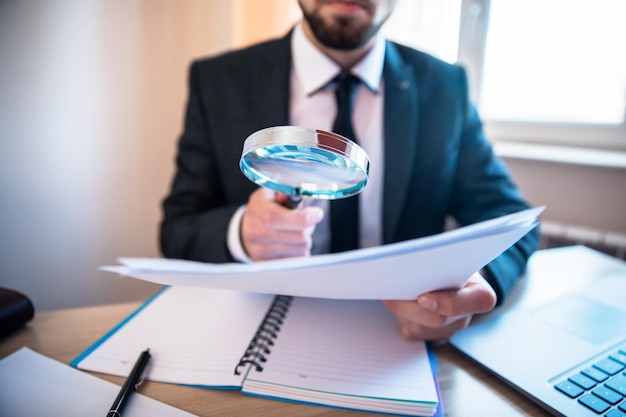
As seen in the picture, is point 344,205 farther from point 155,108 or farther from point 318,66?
point 155,108

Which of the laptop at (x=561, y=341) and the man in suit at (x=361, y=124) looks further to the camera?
the man in suit at (x=361, y=124)

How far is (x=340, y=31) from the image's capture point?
89 cm

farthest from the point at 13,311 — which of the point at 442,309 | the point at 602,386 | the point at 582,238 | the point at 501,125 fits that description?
the point at 501,125

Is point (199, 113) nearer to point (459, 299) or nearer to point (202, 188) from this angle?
point (202, 188)

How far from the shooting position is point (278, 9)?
1.63 m

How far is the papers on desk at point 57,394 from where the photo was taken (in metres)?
0.40

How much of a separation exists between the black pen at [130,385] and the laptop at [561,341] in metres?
0.41

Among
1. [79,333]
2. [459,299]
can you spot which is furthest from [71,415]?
[459,299]

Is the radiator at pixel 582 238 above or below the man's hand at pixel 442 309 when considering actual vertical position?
below

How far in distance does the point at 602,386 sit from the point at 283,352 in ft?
1.24

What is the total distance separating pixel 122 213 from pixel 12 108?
479 millimetres

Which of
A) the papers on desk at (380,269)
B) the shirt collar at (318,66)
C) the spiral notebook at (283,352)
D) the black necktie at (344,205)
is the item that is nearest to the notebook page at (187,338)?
→ the spiral notebook at (283,352)

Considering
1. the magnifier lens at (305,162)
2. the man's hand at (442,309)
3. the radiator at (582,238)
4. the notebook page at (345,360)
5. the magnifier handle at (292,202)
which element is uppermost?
the magnifier lens at (305,162)

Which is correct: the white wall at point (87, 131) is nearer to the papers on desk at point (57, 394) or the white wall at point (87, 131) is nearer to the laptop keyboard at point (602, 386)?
the papers on desk at point (57, 394)
